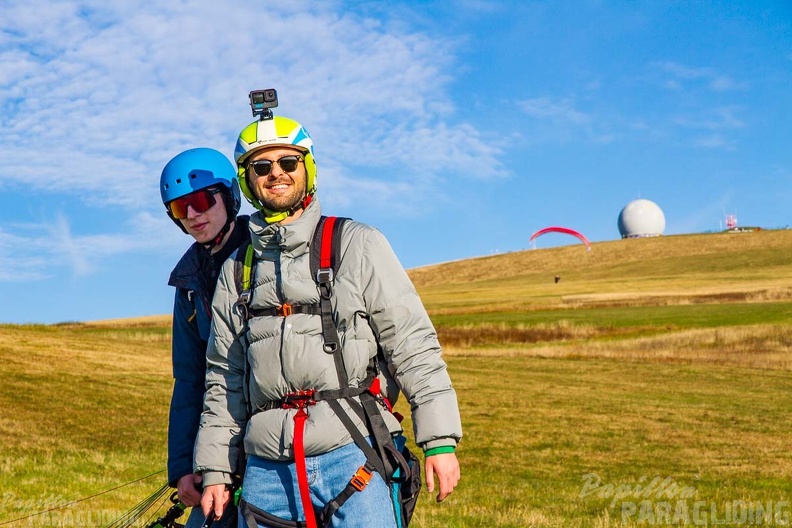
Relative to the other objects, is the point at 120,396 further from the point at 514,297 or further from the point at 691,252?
the point at 691,252

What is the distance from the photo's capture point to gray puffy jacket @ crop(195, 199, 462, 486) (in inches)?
139

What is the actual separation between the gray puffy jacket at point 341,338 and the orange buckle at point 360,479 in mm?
141

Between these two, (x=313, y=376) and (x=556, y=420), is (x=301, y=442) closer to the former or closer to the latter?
(x=313, y=376)

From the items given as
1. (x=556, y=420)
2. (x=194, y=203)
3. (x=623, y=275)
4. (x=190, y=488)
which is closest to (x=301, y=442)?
(x=190, y=488)

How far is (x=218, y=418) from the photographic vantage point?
382cm

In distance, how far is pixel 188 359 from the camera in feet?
14.4

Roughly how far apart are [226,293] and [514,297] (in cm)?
6540

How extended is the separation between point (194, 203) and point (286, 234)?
1351mm

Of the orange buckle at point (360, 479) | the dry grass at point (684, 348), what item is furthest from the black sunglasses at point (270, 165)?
the dry grass at point (684, 348)

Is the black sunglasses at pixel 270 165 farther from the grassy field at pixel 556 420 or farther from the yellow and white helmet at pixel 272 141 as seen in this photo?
the grassy field at pixel 556 420

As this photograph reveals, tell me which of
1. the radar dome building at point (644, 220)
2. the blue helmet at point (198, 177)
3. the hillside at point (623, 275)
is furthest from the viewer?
the radar dome building at point (644, 220)

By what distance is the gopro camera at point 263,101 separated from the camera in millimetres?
4223

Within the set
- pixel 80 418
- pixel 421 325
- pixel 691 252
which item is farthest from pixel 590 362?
pixel 691 252

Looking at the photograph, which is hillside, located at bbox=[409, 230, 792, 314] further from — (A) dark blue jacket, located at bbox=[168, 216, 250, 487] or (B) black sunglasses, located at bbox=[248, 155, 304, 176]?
(B) black sunglasses, located at bbox=[248, 155, 304, 176]
